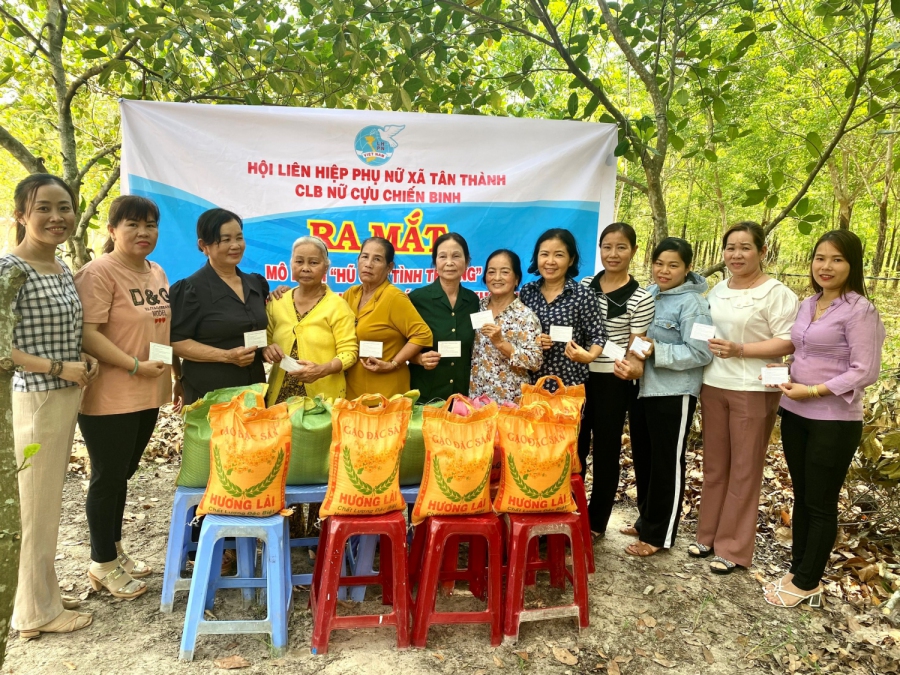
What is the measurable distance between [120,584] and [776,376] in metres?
3.30

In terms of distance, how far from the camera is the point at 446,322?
317 cm

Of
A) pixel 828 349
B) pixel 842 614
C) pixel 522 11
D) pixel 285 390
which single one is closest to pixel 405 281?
pixel 285 390

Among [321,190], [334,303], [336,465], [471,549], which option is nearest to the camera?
[336,465]

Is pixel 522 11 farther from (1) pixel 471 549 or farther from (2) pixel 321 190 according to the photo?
(1) pixel 471 549

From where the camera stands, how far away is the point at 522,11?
3.95 meters

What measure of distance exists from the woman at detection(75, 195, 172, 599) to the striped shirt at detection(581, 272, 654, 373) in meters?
2.22

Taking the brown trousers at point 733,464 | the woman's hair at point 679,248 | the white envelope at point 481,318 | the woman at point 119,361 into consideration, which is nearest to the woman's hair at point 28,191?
the woman at point 119,361

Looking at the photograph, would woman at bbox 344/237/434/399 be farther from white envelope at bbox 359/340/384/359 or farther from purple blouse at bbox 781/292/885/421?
purple blouse at bbox 781/292/885/421

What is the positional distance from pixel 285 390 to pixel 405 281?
1146 mm

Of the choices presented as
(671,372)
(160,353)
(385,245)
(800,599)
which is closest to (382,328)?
(385,245)

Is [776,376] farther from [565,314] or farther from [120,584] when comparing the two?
[120,584]

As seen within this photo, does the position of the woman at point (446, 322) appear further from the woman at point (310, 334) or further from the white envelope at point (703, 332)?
the white envelope at point (703, 332)

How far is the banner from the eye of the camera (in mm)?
3432

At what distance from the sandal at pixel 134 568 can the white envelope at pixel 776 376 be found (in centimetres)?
324
